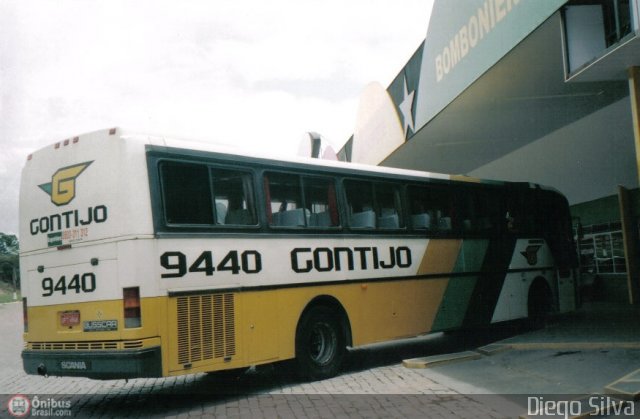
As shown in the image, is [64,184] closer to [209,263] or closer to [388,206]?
[209,263]

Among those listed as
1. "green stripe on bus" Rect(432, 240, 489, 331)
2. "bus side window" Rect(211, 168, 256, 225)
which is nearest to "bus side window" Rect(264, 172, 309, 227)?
"bus side window" Rect(211, 168, 256, 225)

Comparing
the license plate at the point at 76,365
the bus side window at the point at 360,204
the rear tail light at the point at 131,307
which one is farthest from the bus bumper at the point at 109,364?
the bus side window at the point at 360,204

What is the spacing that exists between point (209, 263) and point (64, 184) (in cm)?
204

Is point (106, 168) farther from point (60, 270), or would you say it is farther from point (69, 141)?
point (60, 270)

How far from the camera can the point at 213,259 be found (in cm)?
765

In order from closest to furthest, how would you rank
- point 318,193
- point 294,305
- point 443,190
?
point 294,305 → point 318,193 → point 443,190

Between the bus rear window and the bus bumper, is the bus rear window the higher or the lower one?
the higher one

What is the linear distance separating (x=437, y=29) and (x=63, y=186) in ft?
30.2

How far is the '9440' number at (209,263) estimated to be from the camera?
284 inches

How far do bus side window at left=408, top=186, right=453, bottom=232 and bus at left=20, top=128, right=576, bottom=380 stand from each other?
0.10 ft

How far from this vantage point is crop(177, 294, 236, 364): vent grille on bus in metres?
7.22

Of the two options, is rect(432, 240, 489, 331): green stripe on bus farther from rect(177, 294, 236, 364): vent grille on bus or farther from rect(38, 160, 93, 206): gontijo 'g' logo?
rect(38, 160, 93, 206): gontijo 'g' logo

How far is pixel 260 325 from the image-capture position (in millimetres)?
8047

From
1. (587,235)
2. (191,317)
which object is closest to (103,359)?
(191,317)
